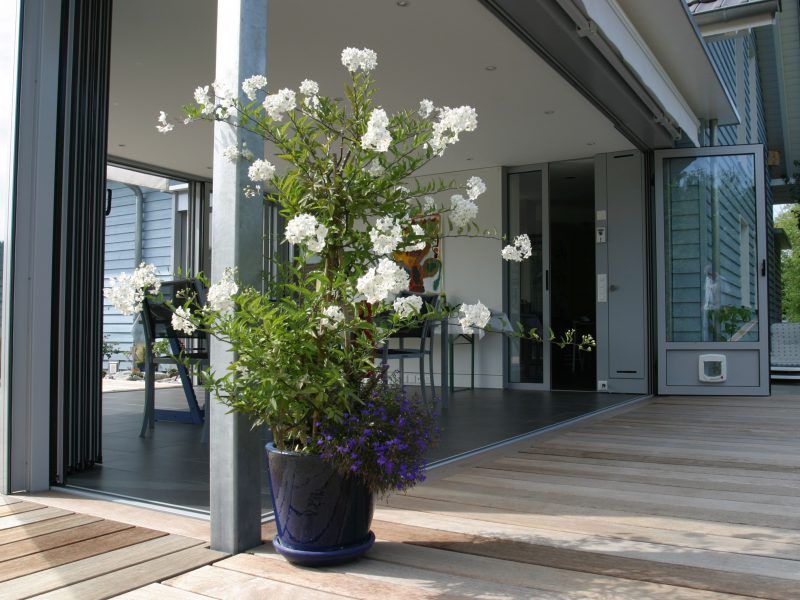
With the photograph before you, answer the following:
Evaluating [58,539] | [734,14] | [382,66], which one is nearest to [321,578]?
[58,539]

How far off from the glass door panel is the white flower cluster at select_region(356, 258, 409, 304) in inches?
210

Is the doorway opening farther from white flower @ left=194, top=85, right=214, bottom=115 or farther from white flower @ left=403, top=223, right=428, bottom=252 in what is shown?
white flower @ left=194, top=85, right=214, bottom=115

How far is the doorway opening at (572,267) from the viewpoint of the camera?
7.43m

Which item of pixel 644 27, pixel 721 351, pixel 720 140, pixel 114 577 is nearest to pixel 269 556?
pixel 114 577

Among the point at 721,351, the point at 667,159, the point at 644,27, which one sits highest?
the point at 644,27

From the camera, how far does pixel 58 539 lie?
6.39ft

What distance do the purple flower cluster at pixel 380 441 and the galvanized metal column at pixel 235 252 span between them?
31 centimetres

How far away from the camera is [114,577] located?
167 centimetres

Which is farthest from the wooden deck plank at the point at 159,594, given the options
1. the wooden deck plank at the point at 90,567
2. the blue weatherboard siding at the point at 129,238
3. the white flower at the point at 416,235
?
the blue weatherboard siding at the point at 129,238

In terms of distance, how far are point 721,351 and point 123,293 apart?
5.46 m

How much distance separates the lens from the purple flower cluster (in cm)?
167

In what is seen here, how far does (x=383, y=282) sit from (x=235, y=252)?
0.51m

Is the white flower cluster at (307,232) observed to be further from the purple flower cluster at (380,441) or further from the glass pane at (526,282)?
the glass pane at (526,282)

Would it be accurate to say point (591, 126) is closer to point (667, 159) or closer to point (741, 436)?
point (667, 159)
